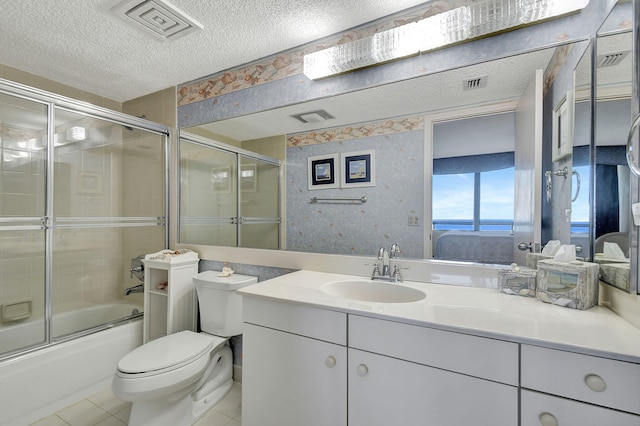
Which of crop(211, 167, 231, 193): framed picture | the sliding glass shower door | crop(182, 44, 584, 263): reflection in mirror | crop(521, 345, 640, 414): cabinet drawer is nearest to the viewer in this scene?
crop(521, 345, 640, 414): cabinet drawer

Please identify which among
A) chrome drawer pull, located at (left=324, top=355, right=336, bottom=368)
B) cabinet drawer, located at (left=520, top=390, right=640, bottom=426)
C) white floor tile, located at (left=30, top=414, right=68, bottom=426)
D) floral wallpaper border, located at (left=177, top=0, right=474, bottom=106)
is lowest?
white floor tile, located at (left=30, top=414, right=68, bottom=426)

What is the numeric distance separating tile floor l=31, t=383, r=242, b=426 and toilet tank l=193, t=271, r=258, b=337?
1.38ft

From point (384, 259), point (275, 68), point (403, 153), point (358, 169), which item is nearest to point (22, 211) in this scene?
point (275, 68)

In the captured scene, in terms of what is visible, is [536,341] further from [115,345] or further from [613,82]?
[115,345]

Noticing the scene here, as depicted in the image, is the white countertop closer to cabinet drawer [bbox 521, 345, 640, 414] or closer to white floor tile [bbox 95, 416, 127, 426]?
cabinet drawer [bbox 521, 345, 640, 414]

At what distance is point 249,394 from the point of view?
1280 mm

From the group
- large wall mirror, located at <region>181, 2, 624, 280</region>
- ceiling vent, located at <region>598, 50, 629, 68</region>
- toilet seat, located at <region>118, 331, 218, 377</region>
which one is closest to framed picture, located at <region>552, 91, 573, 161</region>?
large wall mirror, located at <region>181, 2, 624, 280</region>

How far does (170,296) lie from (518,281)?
2034 mm

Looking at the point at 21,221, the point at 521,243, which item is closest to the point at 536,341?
the point at 521,243

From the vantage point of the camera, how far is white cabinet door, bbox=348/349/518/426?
82 cm

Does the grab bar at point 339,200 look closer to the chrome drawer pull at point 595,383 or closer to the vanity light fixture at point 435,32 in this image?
the vanity light fixture at point 435,32

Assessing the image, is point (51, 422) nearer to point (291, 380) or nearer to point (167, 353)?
point (167, 353)

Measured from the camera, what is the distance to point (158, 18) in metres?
1.52

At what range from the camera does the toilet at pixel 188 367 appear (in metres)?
1.33
